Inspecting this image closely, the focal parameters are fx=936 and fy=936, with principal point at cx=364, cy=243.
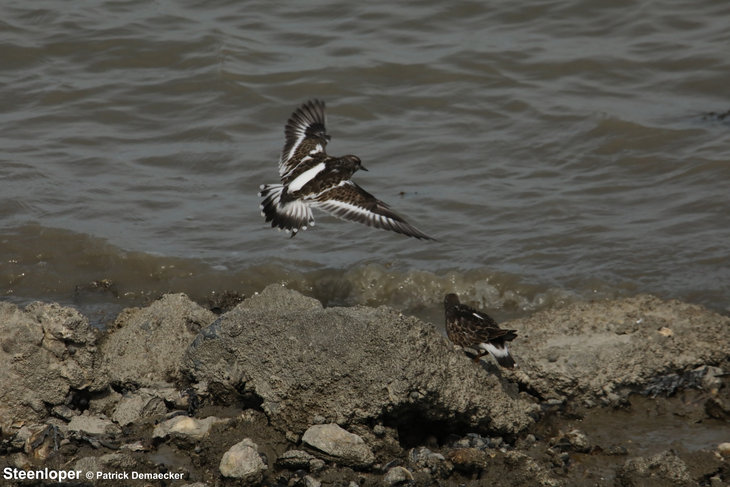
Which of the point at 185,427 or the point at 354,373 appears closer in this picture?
the point at 354,373

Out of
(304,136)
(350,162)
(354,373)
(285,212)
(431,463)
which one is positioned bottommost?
(431,463)

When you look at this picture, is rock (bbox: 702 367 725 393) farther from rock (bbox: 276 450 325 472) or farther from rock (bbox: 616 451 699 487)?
rock (bbox: 276 450 325 472)

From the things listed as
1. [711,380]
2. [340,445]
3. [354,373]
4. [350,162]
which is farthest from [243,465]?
[350,162]

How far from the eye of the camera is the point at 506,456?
421 centimetres

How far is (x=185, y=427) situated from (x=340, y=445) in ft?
2.55

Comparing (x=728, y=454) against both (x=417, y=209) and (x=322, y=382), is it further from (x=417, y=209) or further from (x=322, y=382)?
(x=417, y=209)

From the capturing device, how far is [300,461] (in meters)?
4.08

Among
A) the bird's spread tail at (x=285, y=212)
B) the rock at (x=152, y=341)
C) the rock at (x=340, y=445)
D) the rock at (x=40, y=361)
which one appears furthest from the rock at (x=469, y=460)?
the bird's spread tail at (x=285, y=212)

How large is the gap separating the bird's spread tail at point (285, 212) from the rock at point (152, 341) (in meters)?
1.62

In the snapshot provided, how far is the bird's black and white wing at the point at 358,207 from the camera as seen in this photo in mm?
6312

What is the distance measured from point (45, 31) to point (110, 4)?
1092mm

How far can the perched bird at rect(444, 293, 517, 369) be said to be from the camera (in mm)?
4840

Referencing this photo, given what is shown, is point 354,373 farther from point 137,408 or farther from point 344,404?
point 137,408

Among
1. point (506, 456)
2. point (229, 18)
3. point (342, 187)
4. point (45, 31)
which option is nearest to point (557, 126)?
point (342, 187)
